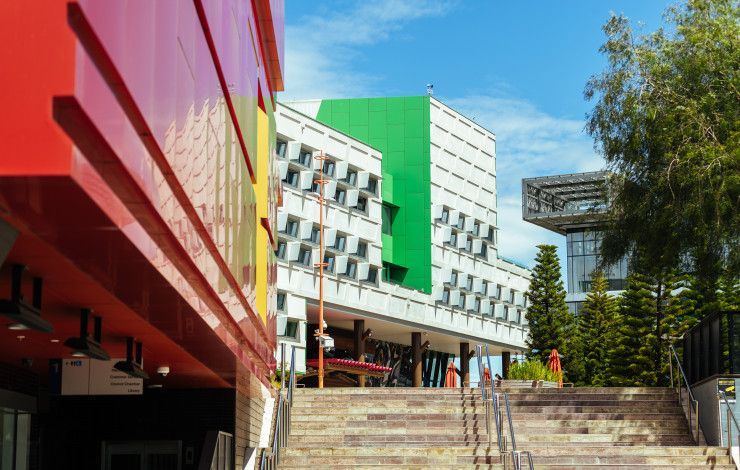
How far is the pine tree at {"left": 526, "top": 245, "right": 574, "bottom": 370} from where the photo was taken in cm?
6288

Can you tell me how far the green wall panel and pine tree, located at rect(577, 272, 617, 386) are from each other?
29.9ft

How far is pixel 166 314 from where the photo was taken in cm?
1080

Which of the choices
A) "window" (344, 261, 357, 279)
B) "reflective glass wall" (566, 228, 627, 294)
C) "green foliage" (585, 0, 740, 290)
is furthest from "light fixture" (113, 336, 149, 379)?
"reflective glass wall" (566, 228, 627, 294)

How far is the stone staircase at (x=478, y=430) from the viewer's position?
1894 cm

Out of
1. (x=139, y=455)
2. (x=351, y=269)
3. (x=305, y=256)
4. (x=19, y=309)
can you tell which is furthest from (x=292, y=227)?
(x=19, y=309)

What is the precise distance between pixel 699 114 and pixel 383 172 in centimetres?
4777

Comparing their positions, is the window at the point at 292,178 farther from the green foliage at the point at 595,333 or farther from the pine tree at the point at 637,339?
the green foliage at the point at 595,333

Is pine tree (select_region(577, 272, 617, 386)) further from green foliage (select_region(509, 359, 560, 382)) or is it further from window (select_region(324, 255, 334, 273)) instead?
green foliage (select_region(509, 359, 560, 382))

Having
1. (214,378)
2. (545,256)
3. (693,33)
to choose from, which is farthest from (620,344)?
(214,378)

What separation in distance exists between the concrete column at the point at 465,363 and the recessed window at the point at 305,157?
20.8 m

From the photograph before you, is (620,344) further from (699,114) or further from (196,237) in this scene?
(196,237)

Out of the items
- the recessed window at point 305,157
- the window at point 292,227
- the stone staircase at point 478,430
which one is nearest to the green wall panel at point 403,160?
the recessed window at point 305,157

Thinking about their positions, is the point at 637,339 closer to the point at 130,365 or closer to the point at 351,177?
the point at 351,177

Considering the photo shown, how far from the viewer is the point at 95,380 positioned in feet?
46.6
